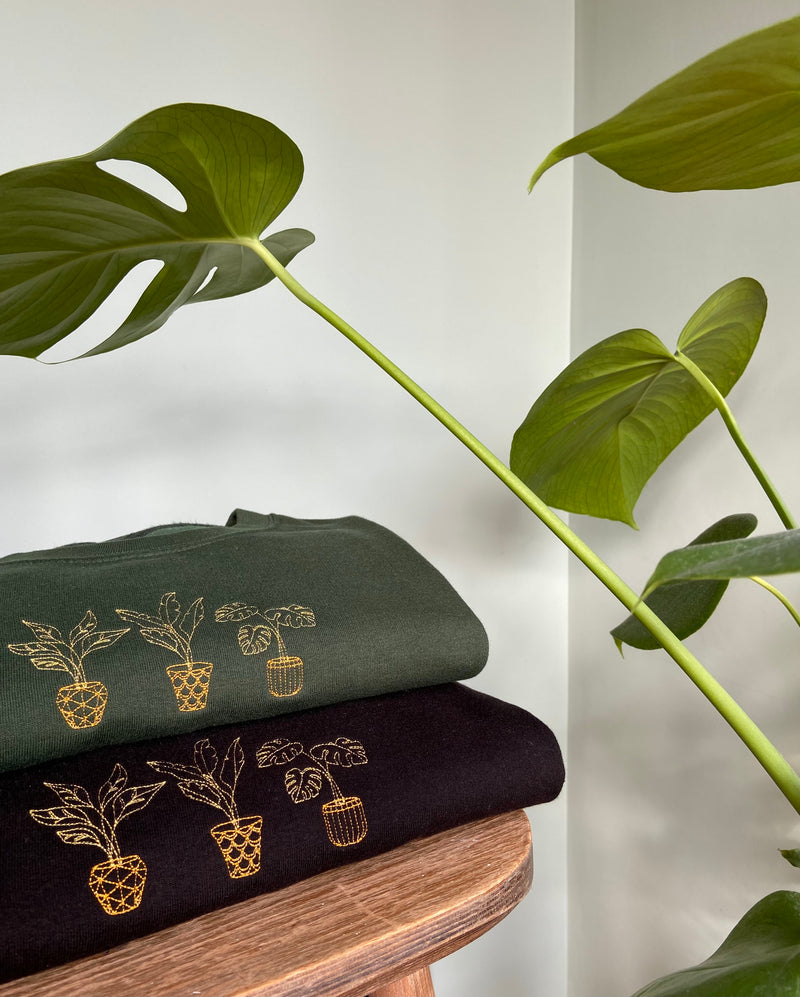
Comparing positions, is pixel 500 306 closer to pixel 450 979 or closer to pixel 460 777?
pixel 460 777

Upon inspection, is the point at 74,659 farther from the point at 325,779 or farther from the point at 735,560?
the point at 735,560

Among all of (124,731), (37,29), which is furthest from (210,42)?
(124,731)

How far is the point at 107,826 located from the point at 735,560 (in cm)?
31

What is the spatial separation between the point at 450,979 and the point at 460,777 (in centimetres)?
64

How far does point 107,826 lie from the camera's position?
1.30ft

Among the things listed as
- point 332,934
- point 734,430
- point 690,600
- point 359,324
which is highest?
point 359,324

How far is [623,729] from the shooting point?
0.98m

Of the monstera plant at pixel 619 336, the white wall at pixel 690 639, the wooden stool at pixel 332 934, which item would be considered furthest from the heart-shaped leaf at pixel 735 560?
the white wall at pixel 690 639

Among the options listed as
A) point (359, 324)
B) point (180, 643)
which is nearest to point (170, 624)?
point (180, 643)

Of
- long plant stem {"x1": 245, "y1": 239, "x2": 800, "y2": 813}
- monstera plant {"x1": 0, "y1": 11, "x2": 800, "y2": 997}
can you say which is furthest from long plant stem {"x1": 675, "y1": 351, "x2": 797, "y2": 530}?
long plant stem {"x1": 245, "y1": 239, "x2": 800, "y2": 813}

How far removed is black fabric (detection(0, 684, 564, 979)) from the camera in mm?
373

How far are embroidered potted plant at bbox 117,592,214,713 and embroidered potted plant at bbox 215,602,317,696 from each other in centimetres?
2

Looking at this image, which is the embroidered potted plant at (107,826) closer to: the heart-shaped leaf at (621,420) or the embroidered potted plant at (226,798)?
the embroidered potted plant at (226,798)

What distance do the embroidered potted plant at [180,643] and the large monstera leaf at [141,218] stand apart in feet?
0.50
